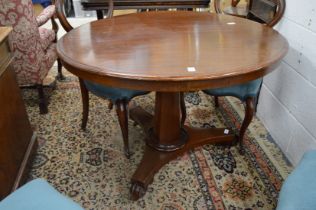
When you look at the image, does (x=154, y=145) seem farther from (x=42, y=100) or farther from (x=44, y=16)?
(x=44, y=16)

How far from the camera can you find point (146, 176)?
1.46 m

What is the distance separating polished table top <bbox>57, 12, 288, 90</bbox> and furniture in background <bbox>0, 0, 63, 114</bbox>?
576 millimetres

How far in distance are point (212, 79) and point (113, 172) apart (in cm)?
90

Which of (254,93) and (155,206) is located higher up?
(254,93)

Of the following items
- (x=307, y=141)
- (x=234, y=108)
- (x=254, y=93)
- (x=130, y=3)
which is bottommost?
(x=234, y=108)

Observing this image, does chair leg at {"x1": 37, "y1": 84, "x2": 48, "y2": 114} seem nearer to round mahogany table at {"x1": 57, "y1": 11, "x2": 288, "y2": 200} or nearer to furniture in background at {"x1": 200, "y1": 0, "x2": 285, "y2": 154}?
round mahogany table at {"x1": 57, "y1": 11, "x2": 288, "y2": 200}

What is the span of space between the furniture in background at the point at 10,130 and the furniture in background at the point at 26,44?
0.98 ft

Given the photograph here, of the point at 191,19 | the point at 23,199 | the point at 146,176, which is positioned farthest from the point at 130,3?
the point at 23,199

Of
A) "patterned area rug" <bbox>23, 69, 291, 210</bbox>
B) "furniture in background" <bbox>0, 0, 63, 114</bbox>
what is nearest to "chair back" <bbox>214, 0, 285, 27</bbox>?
"patterned area rug" <bbox>23, 69, 291, 210</bbox>

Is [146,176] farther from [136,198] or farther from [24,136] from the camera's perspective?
[24,136]

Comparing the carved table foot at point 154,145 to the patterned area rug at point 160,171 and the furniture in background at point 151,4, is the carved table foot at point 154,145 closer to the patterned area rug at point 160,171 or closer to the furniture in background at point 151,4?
the patterned area rug at point 160,171

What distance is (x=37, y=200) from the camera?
83 centimetres

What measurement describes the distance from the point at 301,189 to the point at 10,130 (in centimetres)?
129

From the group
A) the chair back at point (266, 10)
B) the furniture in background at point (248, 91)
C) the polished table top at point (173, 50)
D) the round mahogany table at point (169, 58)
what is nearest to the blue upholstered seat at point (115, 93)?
the round mahogany table at point (169, 58)
